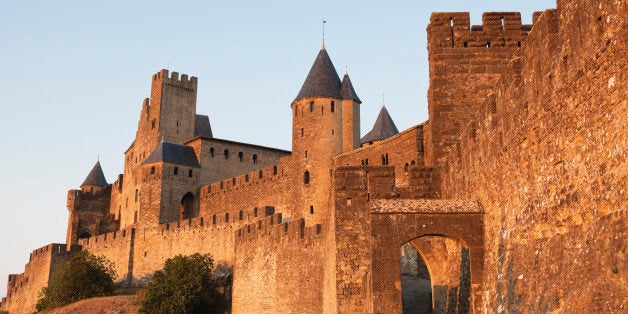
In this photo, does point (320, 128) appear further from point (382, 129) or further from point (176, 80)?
point (176, 80)

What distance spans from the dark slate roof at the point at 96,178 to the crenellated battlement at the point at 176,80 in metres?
14.0

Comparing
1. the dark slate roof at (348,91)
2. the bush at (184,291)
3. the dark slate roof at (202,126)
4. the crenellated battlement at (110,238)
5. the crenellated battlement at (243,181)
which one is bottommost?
the bush at (184,291)

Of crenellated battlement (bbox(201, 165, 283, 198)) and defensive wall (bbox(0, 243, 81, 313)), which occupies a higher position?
crenellated battlement (bbox(201, 165, 283, 198))

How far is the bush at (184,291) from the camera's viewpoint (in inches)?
1270

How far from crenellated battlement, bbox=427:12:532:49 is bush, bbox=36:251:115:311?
102 ft

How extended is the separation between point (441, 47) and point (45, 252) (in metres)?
46.0

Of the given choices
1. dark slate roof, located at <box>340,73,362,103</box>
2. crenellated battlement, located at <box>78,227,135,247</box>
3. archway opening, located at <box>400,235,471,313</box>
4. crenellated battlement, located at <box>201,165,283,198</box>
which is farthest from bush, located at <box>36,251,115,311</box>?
archway opening, located at <box>400,235,471,313</box>

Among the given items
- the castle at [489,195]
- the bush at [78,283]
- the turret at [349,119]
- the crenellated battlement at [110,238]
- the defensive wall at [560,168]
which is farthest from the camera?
the crenellated battlement at [110,238]

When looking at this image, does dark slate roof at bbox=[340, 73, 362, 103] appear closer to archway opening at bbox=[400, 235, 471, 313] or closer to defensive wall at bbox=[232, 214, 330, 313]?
defensive wall at bbox=[232, 214, 330, 313]

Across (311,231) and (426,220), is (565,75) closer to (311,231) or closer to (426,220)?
(426,220)

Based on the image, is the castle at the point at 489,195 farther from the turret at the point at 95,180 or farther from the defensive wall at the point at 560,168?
the turret at the point at 95,180

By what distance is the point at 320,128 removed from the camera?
1613 inches

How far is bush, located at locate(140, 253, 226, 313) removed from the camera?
3225 cm

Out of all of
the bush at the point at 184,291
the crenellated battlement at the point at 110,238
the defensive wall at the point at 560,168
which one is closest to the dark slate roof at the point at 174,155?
the crenellated battlement at the point at 110,238
